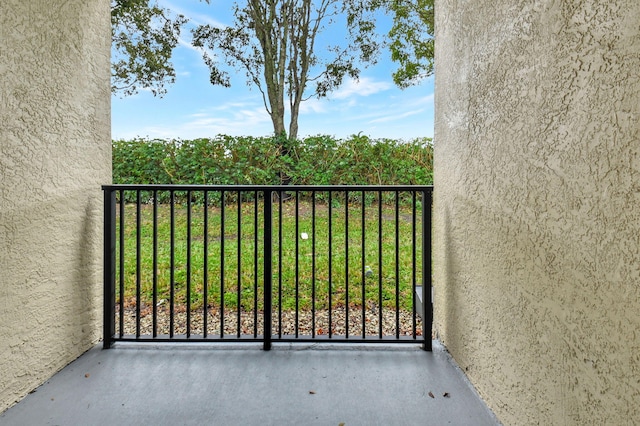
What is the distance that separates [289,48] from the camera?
18.4 ft

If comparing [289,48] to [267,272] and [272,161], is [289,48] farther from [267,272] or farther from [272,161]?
[267,272]

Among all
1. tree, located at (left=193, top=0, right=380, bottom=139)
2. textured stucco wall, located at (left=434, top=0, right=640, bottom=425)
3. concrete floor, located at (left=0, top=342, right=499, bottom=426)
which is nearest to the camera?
textured stucco wall, located at (left=434, top=0, right=640, bottom=425)

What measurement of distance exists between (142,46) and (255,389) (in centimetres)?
491

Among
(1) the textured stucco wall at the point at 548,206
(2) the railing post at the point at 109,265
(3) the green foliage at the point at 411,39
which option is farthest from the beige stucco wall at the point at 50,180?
(3) the green foliage at the point at 411,39

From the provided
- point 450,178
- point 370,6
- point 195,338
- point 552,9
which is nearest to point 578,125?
point 552,9

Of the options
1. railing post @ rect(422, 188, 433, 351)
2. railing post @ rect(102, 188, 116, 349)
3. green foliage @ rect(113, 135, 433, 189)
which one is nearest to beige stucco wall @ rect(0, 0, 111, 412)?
railing post @ rect(102, 188, 116, 349)

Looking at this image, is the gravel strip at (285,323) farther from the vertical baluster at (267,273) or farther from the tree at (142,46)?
the tree at (142,46)

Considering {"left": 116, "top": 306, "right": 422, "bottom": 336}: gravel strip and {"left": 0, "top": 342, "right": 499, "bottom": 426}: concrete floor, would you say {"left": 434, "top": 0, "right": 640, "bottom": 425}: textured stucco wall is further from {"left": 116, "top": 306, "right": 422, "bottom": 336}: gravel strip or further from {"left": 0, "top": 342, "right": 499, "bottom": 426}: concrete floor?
{"left": 116, "top": 306, "right": 422, "bottom": 336}: gravel strip

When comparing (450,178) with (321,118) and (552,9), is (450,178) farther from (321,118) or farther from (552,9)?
(321,118)

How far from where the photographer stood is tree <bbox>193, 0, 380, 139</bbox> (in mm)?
→ 5555

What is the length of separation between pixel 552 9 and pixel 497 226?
82cm

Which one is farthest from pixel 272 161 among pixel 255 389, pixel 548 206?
pixel 548 206

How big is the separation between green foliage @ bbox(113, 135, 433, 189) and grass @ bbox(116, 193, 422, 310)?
402 mm

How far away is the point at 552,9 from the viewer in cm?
126
